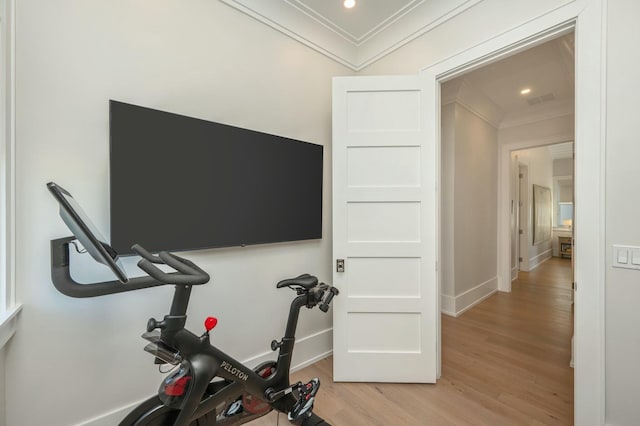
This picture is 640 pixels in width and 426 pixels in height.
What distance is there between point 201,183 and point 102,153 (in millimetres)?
520

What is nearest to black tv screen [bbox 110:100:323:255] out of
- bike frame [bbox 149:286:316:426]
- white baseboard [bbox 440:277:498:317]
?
bike frame [bbox 149:286:316:426]

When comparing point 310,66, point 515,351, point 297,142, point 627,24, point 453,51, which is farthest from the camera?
point 515,351

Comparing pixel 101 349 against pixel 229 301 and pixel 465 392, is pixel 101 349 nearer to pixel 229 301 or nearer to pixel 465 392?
pixel 229 301

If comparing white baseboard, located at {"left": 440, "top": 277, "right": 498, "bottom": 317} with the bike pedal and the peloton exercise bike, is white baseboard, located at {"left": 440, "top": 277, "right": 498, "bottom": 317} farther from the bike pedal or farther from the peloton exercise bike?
the peloton exercise bike

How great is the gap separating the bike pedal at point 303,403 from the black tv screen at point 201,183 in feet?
3.31

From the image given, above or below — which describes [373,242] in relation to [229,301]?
above

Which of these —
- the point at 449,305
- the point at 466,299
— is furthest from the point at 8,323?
the point at 466,299

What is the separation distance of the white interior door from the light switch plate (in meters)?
0.96

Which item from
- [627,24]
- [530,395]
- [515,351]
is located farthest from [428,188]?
[515,351]

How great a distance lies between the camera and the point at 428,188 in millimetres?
2033

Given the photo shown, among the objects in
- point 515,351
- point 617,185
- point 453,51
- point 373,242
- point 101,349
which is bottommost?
point 515,351

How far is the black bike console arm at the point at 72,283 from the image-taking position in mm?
1074

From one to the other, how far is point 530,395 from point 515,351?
71cm

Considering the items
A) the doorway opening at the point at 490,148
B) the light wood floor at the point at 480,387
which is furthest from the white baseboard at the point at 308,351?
the doorway opening at the point at 490,148
